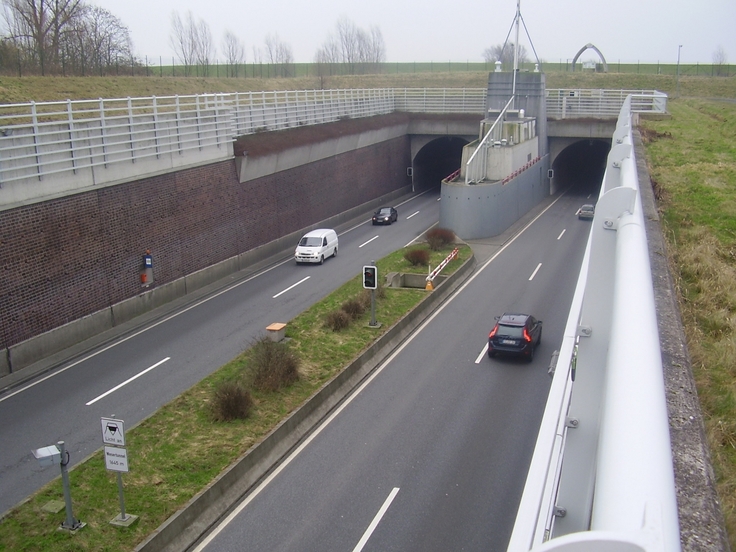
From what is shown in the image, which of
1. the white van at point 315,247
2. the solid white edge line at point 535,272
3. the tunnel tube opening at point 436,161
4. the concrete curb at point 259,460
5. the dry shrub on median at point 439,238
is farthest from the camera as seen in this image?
the tunnel tube opening at point 436,161

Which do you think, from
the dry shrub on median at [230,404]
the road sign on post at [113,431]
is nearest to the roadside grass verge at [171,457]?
the dry shrub on median at [230,404]

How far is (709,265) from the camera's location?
13.3m

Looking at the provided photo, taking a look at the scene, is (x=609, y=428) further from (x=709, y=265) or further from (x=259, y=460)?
(x=259, y=460)

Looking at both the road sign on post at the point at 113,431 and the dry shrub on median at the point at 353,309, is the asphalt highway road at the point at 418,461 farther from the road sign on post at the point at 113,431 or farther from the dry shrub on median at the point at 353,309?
the road sign on post at the point at 113,431

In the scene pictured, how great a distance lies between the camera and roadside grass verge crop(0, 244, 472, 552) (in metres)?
12.2

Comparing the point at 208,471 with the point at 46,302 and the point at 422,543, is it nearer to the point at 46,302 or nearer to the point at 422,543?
the point at 422,543

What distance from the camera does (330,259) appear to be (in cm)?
3538

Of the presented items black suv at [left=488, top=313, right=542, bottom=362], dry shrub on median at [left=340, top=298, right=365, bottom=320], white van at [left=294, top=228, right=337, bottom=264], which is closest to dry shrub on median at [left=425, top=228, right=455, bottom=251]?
white van at [left=294, top=228, right=337, bottom=264]

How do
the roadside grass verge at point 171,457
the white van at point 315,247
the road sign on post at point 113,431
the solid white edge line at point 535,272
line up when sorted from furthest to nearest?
the white van at point 315,247 < the solid white edge line at point 535,272 < the roadside grass verge at point 171,457 < the road sign on post at point 113,431

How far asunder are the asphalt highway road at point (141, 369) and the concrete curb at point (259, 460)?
3.39m

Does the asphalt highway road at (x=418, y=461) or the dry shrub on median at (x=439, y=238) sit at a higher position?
the dry shrub on median at (x=439, y=238)

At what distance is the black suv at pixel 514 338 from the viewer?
21266 millimetres

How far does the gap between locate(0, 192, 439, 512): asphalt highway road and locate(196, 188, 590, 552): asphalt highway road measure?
4366 millimetres

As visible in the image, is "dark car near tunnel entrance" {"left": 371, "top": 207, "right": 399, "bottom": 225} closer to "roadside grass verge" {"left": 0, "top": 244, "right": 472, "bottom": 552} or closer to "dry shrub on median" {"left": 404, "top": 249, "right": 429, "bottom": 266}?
"dry shrub on median" {"left": 404, "top": 249, "right": 429, "bottom": 266}
